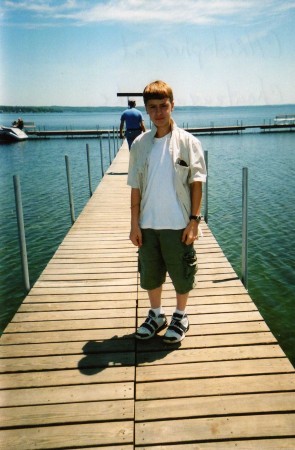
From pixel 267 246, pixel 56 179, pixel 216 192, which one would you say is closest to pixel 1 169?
pixel 56 179

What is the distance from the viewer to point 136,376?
2.72 metres

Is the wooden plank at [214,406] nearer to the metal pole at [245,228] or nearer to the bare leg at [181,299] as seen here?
the bare leg at [181,299]

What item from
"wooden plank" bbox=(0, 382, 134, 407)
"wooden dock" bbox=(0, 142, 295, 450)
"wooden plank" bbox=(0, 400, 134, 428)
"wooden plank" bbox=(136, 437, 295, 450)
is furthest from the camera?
"wooden plank" bbox=(0, 382, 134, 407)

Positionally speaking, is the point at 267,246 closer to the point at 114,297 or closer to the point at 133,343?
the point at 114,297

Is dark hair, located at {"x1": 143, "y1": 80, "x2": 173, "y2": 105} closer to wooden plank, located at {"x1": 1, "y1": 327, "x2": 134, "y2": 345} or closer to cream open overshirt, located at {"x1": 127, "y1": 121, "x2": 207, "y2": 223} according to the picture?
cream open overshirt, located at {"x1": 127, "y1": 121, "x2": 207, "y2": 223}

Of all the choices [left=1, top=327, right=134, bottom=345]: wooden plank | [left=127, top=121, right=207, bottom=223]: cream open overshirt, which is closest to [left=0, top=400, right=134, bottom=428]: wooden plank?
[left=1, top=327, right=134, bottom=345]: wooden plank

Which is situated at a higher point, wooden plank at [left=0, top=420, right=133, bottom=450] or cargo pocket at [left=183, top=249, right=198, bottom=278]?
cargo pocket at [left=183, top=249, right=198, bottom=278]

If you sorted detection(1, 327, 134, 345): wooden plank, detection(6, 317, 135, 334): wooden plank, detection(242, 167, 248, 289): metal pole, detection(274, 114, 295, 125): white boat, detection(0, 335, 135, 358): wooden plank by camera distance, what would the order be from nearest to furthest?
detection(0, 335, 135, 358): wooden plank < detection(1, 327, 134, 345): wooden plank < detection(6, 317, 135, 334): wooden plank < detection(242, 167, 248, 289): metal pole < detection(274, 114, 295, 125): white boat

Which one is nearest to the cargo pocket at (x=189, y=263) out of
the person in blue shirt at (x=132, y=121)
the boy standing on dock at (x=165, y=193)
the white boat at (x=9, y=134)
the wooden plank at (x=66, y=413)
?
the boy standing on dock at (x=165, y=193)

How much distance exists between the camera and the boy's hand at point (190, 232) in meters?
2.78

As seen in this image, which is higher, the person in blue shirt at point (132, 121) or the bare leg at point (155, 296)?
the person in blue shirt at point (132, 121)

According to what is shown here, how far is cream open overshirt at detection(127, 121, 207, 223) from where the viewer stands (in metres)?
2.70

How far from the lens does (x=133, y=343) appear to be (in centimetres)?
313

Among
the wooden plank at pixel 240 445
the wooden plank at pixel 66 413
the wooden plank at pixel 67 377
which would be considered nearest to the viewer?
the wooden plank at pixel 240 445
